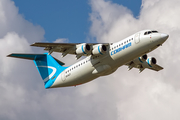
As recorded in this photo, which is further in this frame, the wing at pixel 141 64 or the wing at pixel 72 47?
the wing at pixel 141 64

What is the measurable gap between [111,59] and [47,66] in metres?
8.23

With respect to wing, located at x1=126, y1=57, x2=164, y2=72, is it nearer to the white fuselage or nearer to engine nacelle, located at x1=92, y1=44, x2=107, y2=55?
the white fuselage

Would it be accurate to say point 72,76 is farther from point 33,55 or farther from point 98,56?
point 33,55

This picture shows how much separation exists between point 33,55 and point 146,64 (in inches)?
427

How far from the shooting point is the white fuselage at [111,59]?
2514 centimetres

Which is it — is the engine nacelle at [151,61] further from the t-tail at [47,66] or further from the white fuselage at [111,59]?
the t-tail at [47,66]

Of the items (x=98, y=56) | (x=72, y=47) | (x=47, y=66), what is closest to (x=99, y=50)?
(x=98, y=56)

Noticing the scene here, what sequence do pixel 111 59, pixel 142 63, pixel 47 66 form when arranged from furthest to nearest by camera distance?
pixel 47 66 < pixel 142 63 < pixel 111 59

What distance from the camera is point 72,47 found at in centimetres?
2738

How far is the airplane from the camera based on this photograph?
25.3 metres

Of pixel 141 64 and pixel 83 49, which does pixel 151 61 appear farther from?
pixel 83 49

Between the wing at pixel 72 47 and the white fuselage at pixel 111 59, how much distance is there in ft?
3.51

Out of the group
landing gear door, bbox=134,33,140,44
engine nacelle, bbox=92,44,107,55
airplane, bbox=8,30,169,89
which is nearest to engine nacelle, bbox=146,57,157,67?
airplane, bbox=8,30,169,89

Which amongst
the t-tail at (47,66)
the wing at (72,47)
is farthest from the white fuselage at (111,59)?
the wing at (72,47)
